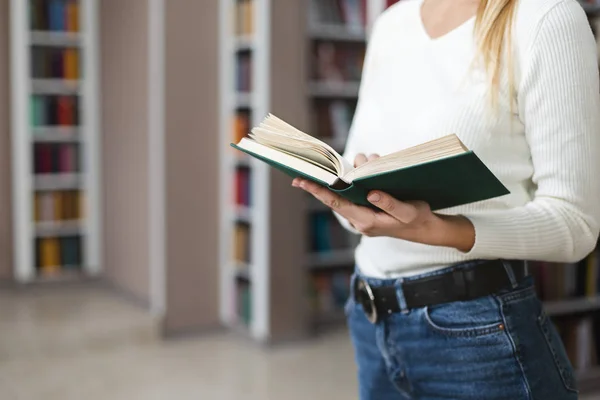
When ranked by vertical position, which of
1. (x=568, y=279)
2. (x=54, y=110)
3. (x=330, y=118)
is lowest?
(x=568, y=279)

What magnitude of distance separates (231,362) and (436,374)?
2.57 meters

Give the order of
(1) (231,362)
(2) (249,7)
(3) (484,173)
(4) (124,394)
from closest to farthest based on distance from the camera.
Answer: (3) (484,173) < (4) (124,394) < (1) (231,362) < (2) (249,7)

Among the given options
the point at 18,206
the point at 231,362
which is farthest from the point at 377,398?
the point at 18,206

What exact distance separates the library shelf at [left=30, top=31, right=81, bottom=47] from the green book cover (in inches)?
174

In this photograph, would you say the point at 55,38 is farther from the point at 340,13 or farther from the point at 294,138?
the point at 294,138

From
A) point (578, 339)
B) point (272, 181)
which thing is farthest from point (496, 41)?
point (272, 181)

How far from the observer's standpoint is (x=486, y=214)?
0.89m

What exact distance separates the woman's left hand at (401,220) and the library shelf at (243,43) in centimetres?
296

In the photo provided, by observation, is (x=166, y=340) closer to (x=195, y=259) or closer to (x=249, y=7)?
(x=195, y=259)

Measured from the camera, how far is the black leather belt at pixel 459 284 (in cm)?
92

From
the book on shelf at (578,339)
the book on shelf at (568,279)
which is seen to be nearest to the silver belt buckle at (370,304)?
the book on shelf at (568,279)

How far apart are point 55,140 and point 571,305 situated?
3669 mm

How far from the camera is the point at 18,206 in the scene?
4703mm

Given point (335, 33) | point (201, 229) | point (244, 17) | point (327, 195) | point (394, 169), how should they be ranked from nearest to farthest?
point (394, 169), point (327, 195), point (244, 17), point (201, 229), point (335, 33)
